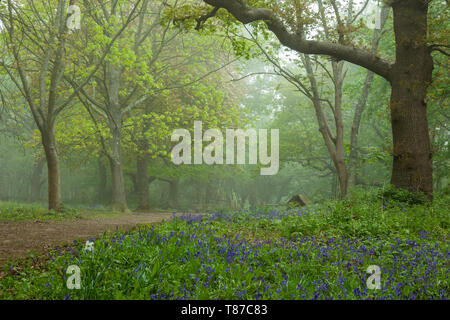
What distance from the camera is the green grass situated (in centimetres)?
340

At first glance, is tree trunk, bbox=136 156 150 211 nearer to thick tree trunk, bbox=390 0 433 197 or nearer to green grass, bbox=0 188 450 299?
green grass, bbox=0 188 450 299

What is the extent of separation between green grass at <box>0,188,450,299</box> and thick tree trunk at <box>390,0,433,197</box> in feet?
5.50

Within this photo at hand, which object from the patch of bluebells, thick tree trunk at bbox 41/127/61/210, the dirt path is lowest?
the dirt path

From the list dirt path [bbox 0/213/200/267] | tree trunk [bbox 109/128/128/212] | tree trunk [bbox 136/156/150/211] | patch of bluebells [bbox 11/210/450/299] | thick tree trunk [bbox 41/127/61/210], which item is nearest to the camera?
patch of bluebells [bbox 11/210/450/299]

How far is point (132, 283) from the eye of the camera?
11.7 feet

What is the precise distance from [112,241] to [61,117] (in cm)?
1735

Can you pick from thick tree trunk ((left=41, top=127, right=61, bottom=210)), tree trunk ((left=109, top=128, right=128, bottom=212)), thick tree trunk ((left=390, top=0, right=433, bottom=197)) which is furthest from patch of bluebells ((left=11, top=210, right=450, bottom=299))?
tree trunk ((left=109, top=128, right=128, bottom=212))

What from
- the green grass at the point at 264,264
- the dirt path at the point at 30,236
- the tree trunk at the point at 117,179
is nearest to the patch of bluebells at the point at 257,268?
the green grass at the point at 264,264

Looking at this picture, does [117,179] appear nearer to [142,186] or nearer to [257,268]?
[142,186]

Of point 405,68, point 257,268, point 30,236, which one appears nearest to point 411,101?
point 405,68

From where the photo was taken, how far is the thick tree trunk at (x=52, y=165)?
38.1ft

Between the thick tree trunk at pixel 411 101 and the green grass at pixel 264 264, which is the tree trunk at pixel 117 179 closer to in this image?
the green grass at pixel 264 264
